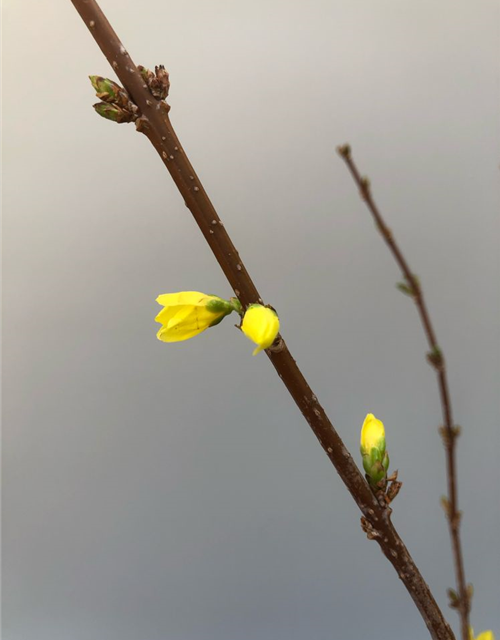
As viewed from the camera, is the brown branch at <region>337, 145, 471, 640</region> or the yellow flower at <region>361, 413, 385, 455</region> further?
the yellow flower at <region>361, 413, 385, 455</region>

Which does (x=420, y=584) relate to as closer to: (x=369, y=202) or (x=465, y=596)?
(x=465, y=596)

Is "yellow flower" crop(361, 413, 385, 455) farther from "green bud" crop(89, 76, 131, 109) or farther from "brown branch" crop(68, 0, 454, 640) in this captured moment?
"green bud" crop(89, 76, 131, 109)

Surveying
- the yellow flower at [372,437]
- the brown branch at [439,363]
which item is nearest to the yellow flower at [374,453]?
the yellow flower at [372,437]

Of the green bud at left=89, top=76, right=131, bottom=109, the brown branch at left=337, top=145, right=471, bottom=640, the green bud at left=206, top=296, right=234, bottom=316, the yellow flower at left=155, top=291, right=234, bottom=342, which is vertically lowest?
the brown branch at left=337, top=145, right=471, bottom=640

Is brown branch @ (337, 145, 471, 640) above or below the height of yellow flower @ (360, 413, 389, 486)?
below

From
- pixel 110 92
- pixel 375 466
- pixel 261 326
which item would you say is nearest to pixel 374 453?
pixel 375 466

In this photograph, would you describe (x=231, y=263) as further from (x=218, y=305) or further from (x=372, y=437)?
(x=372, y=437)

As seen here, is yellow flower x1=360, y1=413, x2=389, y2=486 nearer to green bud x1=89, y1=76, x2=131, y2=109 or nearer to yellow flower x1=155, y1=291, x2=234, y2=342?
yellow flower x1=155, y1=291, x2=234, y2=342

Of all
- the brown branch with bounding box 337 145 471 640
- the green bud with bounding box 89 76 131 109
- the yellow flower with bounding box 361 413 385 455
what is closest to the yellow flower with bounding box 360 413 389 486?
the yellow flower with bounding box 361 413 385 455
